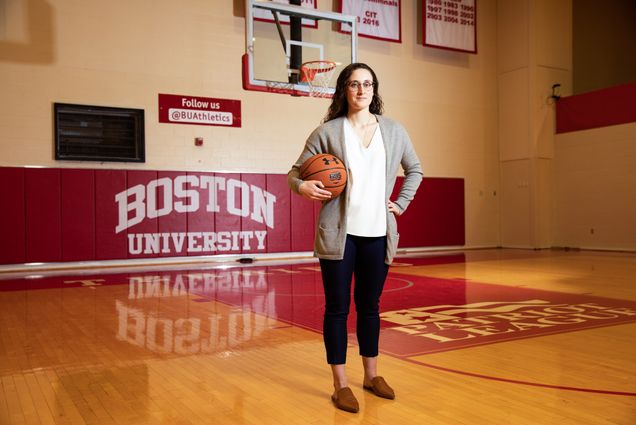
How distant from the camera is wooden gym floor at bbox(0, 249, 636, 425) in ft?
8.48

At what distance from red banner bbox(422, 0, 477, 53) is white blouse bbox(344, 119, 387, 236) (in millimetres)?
11036

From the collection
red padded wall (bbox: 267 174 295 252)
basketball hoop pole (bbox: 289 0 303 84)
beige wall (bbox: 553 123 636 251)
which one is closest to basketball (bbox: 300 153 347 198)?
basketball hoop pole (bbox: 289 0 303 84)

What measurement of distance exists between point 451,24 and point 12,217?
387 inches

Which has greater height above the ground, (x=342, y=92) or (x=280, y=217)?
(x=342, y=92)

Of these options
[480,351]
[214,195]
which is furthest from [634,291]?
[214,195]

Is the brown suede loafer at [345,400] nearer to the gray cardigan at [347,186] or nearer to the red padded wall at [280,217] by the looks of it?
the gray cardigan at [347,186]

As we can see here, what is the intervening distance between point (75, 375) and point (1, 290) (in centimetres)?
466

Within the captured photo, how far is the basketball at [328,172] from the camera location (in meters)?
2.58

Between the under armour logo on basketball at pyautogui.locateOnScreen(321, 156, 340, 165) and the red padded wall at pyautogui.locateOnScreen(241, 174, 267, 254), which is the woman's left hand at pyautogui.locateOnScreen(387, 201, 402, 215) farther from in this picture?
the red padded wall at pyautogui.locateOnScreen(241, 174, 267, 254)

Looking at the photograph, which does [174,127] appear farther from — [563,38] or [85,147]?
[563,38]

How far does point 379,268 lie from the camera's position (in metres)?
2.72

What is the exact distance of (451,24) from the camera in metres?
13.4

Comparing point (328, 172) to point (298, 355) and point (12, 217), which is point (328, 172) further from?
point (12, 217)

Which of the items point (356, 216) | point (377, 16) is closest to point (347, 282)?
point (356, 216)
